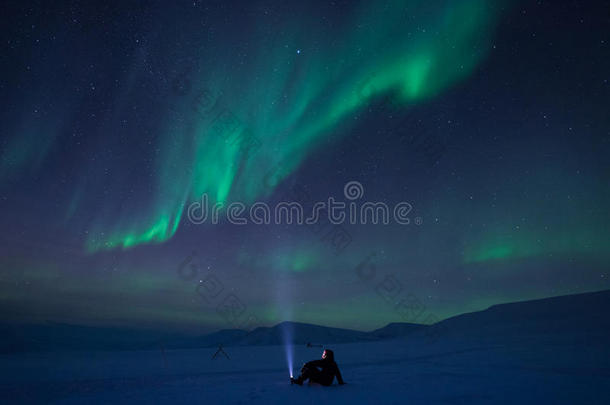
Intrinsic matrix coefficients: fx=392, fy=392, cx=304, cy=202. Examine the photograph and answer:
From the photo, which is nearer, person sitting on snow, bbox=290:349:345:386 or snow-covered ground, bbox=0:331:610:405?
snow-covered ground, bbox=0:331:610:405

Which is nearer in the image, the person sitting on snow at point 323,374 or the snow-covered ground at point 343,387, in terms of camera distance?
the snow-covered ground at point 343,387

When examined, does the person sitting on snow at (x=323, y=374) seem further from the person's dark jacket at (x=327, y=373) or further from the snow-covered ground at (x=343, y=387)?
the snow-covered ground at (x=343, y=387)

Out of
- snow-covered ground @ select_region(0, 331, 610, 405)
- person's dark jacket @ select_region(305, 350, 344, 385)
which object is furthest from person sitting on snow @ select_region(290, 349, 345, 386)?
snow-covered ground @ select_region(0, 331, 610, 405)

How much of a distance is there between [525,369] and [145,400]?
12785mm

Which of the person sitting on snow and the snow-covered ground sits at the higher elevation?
the person sitting on snow

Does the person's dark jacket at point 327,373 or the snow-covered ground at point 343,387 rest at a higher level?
the person's dark jacket at point 327,373

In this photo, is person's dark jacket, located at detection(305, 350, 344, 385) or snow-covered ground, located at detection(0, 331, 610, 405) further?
person's dark jacket, located at detection(305, 350, 344, 385)

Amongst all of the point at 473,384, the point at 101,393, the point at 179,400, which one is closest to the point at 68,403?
the point at 101,393

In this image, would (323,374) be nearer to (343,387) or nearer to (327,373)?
(327,373)

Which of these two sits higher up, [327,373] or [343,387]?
[327,373]

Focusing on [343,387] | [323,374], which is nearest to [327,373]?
[323,374]

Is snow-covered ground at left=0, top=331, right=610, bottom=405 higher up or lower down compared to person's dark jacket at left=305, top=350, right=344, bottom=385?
lower down

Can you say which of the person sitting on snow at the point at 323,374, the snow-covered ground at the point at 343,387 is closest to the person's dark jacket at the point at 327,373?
the person sitting on snow at the point at 323,374

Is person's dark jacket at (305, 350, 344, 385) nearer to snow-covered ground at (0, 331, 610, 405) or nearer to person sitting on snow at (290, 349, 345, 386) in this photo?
person sitting on snow at (290, 349, 345, 386)
